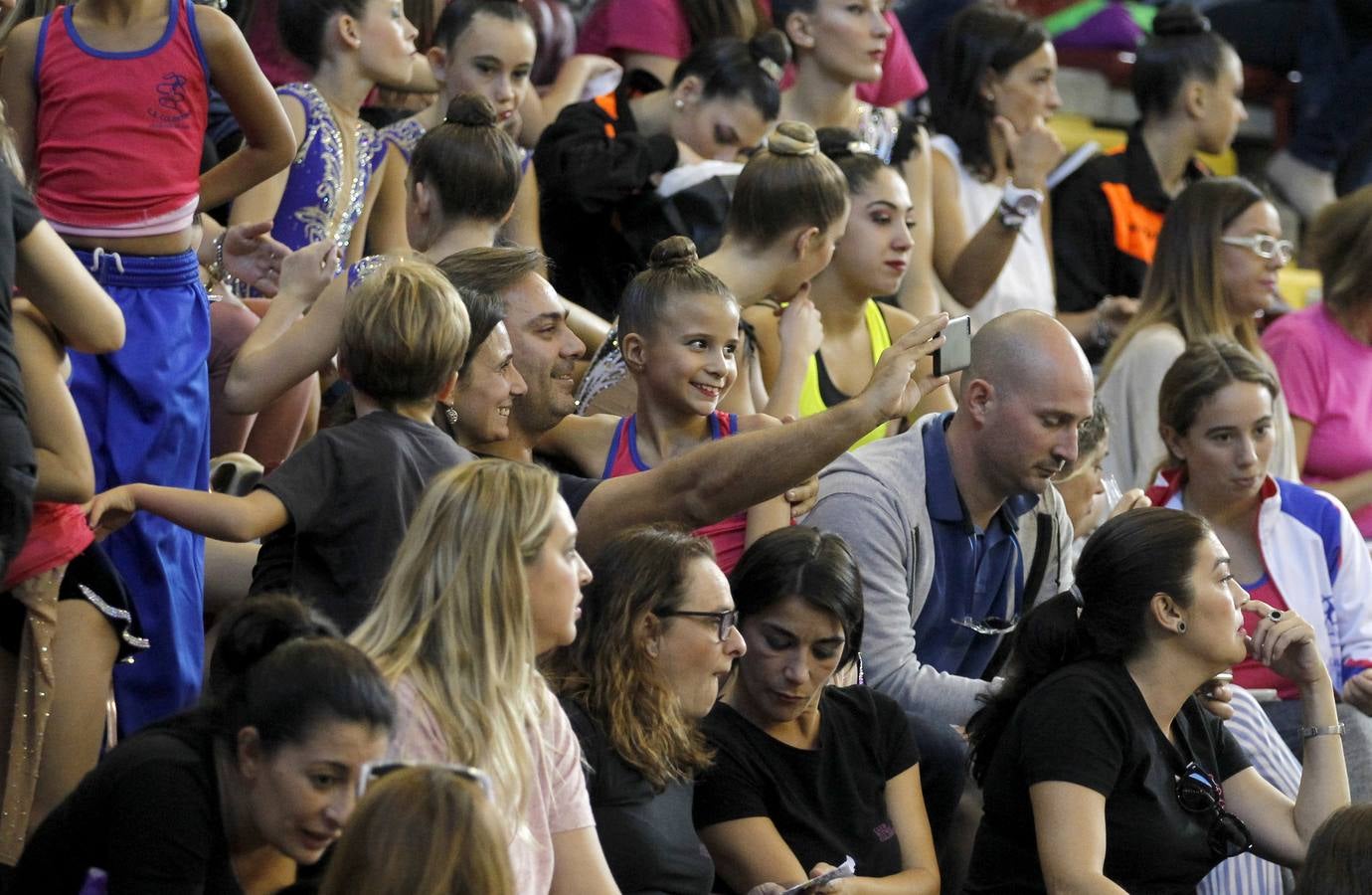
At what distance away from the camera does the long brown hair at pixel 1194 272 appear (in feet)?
19.5

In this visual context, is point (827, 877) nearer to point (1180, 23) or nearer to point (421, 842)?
point (421, 842)

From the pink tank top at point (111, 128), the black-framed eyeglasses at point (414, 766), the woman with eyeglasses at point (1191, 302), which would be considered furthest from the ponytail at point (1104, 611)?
the woman with eyeglasses at point (1191, 302)

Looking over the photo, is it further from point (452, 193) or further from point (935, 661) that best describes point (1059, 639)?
point (452, 193)

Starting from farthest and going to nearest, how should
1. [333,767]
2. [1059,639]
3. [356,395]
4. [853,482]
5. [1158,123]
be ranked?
[1158,123]
[853,482]
[1059,639]
[356,395]
[333,767]

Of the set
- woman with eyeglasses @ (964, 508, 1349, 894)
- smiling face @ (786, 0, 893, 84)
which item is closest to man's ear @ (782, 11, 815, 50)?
smiling face @ (786, 0, 893, 84)

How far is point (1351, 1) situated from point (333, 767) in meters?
7.14

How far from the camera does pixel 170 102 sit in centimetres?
401

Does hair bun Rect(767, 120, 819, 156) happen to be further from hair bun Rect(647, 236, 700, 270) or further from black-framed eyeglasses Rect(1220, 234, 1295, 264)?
black-framed eyeglasses Rect(1220, 234, 1295, 264)

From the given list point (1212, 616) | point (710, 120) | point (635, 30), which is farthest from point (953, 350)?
point (635, 30)

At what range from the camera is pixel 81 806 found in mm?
2672

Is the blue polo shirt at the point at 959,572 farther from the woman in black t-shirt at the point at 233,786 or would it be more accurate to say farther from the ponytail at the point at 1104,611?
the woman in black t-shirt at the point at 233,786

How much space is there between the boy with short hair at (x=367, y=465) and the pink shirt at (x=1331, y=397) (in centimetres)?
333

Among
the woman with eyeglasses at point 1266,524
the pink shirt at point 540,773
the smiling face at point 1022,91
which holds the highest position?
the pink shirt at point 540,773

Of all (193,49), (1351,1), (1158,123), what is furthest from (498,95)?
(1351,1)
